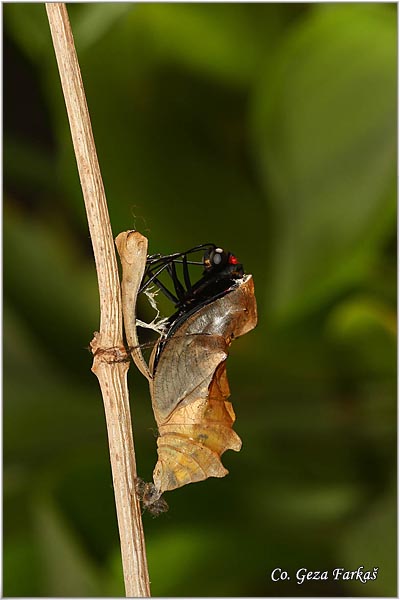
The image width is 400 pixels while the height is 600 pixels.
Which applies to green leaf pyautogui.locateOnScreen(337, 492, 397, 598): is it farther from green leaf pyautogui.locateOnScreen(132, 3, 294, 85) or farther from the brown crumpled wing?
green leaf pyautogui.locateOnScreen(132, 3, 294, 85)

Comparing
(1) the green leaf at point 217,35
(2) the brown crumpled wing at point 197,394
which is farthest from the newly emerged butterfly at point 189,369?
(1) the green leaf at point 217,35

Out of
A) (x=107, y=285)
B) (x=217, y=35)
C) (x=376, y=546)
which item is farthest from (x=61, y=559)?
(x=217, y=35)

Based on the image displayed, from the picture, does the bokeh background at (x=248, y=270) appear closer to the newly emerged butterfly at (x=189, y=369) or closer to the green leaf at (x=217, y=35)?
the green leaf at (x=217, y=35)

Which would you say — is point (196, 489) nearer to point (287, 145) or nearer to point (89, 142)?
point (287, 145)

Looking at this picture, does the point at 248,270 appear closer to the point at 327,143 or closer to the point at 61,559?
the point at 327,143

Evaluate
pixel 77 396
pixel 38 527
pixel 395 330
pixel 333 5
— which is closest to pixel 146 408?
pixel 77 396

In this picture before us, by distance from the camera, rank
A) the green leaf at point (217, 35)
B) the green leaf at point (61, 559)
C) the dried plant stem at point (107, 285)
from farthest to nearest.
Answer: the green leaf at point (217, 35) → the green leaf at point (61, 559) → the dried plant stem at point (107, 285)
